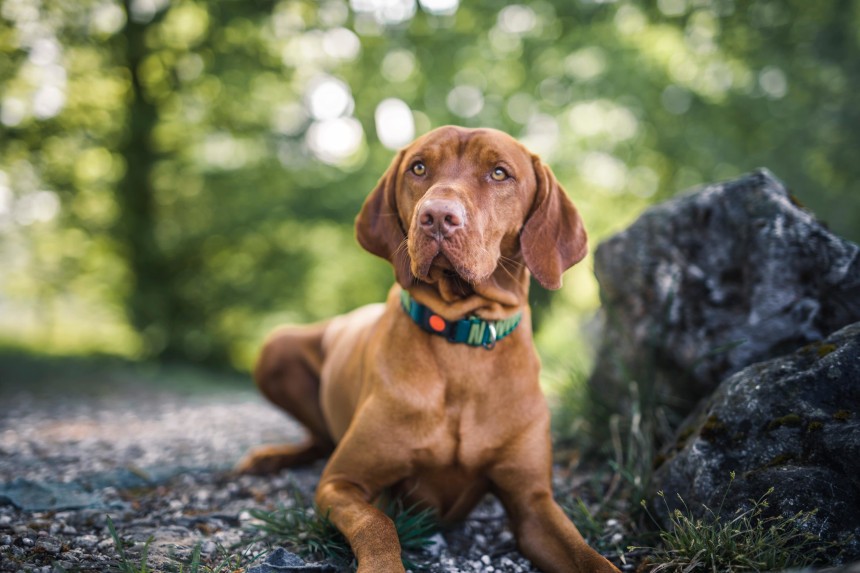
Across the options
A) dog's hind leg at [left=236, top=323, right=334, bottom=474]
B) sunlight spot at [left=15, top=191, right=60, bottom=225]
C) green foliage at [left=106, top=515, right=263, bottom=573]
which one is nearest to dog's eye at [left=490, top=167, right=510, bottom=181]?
green foliage at [left=106, top=515, right=263, bottom=573]

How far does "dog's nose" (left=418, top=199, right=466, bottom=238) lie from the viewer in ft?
7.89

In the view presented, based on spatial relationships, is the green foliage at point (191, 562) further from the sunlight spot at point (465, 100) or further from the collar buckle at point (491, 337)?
the sunlight spot at point (465, 100)

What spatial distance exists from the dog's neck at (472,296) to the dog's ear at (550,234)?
122mm

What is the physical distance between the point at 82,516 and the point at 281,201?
19.3 ft

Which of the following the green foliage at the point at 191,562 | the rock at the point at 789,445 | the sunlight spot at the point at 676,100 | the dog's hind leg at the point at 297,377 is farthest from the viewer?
the sunlight spot at the point at 676,100

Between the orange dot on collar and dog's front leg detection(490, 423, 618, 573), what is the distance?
57 centimetres

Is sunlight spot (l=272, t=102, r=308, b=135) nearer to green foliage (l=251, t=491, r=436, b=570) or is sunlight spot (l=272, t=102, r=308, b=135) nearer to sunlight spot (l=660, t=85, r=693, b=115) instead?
sunlight spot (l=660, t=85, r=693, b=115)

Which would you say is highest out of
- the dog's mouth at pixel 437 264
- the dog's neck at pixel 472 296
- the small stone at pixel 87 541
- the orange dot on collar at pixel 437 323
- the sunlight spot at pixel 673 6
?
the sunlight spot at pixel 673 6

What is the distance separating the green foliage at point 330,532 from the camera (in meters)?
2.56

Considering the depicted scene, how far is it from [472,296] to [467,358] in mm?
262

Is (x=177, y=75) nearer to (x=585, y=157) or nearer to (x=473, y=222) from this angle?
(x=585, y=157)

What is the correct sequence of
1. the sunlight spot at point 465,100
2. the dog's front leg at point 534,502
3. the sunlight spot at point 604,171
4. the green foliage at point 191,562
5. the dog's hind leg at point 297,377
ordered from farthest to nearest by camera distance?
the sunlight spot at point 604,171, the sunlight spot at point 465,100, the dog's hind leg at point 297,377, the dog's front leg at point 534,502, the green foliage at point 191,562

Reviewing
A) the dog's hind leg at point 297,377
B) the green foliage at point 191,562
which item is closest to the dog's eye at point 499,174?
the green foliage at point 191,562

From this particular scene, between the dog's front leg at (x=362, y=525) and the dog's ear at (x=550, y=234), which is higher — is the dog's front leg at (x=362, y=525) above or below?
below
